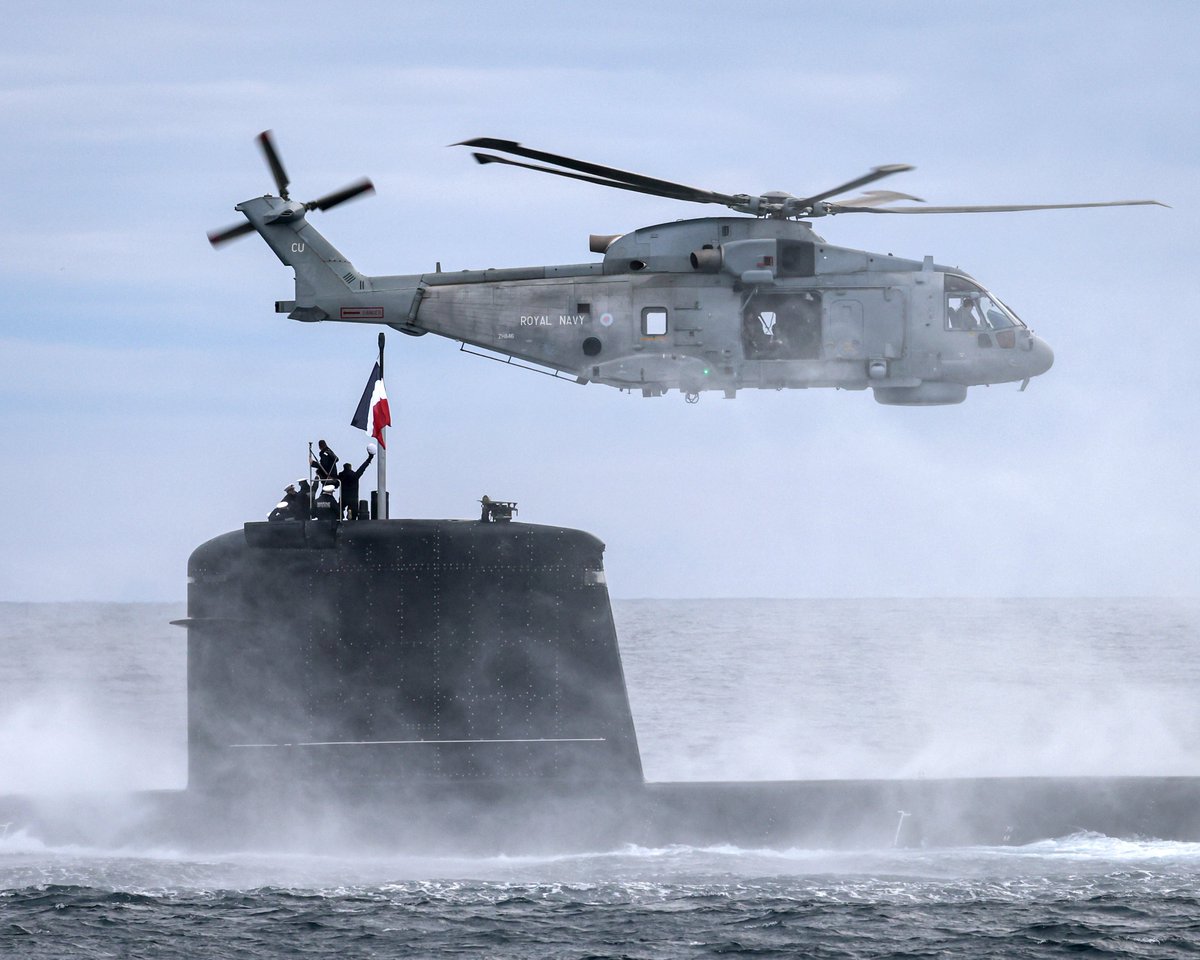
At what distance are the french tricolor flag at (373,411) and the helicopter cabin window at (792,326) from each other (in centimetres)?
512

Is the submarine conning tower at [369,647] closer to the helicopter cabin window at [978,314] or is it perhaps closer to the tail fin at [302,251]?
the tail fin at [302,251]

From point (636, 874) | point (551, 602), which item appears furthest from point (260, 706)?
point (636, 874)

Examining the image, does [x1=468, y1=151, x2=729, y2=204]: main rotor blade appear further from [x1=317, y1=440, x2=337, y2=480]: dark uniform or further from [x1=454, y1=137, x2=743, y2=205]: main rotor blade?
[x1=317, y1=440, x2=337, y2=480]: dark uniform

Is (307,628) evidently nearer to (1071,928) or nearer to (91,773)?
(1071,928)

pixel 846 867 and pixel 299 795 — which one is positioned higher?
pixel 299 795

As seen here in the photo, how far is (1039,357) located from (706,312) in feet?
15.5

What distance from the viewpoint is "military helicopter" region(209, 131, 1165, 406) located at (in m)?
19.9

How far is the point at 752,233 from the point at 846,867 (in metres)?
8.31

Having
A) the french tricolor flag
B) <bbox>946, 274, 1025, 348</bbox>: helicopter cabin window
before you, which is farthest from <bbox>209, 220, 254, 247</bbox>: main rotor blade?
<bbox>946, 274, 1025, 348</bbox>: helicopter cabin window

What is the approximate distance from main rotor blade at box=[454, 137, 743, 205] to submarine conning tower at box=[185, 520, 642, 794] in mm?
4217

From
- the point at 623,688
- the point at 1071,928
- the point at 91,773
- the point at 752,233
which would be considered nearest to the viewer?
the point at 1071,928

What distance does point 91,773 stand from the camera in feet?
104

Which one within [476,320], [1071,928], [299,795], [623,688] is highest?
[476,320]

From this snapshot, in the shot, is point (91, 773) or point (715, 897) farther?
point (91, 773)
